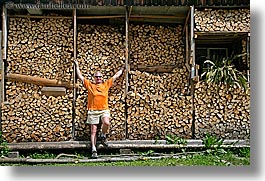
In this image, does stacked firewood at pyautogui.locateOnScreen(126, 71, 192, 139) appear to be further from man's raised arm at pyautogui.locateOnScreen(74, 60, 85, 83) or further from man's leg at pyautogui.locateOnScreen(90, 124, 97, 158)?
man's raised arm at pyautogui.locateOnScreen(74, 60, 85, 83)

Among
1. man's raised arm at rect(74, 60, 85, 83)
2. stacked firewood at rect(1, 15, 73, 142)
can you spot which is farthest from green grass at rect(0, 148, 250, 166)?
man's raised arm at rect(74, 60, 85, 83)

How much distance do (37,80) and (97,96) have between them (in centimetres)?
93

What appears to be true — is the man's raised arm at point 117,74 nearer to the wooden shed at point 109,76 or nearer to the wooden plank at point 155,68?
the wooden shed at point 109,76

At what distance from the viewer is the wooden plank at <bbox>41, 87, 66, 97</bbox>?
655cm

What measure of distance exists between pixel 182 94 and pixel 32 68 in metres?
2.10

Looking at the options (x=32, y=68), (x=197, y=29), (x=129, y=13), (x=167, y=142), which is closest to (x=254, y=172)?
(x=167, y=142)

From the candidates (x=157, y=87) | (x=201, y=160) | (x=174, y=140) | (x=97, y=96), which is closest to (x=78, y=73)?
(x=97, y=96)

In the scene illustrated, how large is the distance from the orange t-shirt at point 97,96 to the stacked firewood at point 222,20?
4.91 feet

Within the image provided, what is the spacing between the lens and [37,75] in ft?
22.0

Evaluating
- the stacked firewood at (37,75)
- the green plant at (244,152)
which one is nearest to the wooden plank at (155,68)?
the stacked firewood at (37,75)

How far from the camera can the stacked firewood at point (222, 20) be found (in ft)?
21.4

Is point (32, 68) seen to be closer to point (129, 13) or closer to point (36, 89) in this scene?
point (36, 89)

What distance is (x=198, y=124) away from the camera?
6.65m

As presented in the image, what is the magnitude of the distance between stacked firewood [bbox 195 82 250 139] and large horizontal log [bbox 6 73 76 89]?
6.04ft
